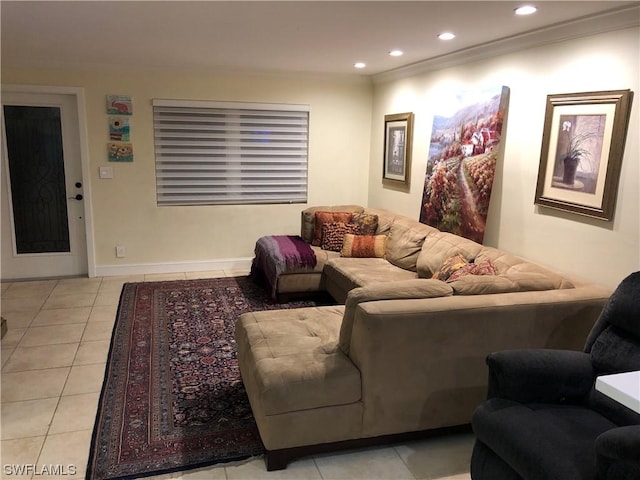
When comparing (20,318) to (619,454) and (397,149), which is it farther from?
(619,454)

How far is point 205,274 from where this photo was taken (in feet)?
18.7

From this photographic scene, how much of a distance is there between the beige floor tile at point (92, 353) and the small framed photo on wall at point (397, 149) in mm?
3282

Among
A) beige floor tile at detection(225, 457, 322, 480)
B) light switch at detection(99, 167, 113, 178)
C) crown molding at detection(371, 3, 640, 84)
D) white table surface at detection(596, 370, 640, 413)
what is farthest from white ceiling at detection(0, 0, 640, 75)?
beige floor tile at detection(225, 457, 322, 480)

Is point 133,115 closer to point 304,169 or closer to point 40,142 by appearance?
point 40,142

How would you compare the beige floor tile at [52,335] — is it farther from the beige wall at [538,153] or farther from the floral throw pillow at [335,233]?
the beige wall at [538,153]

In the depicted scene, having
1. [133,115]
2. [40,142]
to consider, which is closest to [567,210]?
[133,115]

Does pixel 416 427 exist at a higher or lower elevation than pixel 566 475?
lower

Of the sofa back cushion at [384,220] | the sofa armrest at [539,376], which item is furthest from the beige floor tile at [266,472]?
the sofa back cushion at [384,220]

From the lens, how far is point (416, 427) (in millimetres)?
2525

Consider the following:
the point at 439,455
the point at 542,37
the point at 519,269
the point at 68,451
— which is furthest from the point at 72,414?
the point at 542,37

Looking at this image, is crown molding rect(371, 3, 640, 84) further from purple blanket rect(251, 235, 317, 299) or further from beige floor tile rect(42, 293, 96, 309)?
beige floor tile rect(42, 293, 96, 309)

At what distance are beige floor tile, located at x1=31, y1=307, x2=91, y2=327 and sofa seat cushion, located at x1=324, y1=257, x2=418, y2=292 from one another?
222 cm

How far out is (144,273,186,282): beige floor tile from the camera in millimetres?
5441

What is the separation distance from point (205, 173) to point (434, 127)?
263cm
